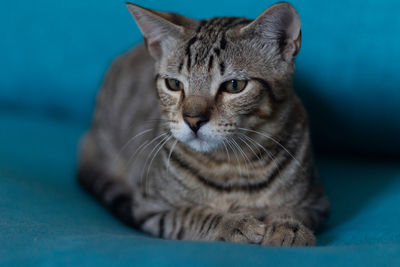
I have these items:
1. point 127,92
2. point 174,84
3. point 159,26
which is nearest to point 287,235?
point 174,84

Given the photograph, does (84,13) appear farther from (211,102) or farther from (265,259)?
(265,259)

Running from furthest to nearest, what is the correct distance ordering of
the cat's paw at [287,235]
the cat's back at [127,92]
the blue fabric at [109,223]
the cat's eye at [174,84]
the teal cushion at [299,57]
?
the cat's back at [127,92], the teal cushion at [299,57], the cat's eye at [174,84], the cat's paw at [287,235], the blue fabric at [109,223]

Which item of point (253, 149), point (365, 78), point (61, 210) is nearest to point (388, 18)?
point (365, 78)

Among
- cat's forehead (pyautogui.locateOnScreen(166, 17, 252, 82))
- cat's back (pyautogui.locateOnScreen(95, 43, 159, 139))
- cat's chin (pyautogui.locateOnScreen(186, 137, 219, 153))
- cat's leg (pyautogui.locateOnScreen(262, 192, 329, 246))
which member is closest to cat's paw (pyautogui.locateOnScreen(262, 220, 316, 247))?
cat's leg (pyautogui.locateOnScreen(262, 192, 329, 246))

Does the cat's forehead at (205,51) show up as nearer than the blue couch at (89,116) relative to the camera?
No

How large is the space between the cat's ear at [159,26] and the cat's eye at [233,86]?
0.21 meters

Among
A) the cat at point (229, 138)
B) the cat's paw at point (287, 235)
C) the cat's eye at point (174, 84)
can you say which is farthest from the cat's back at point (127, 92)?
the cat's paw at point (287, 235)

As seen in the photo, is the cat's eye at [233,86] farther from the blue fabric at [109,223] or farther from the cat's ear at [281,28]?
the blue fabric at [109,223]

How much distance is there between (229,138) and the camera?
45.4 inches

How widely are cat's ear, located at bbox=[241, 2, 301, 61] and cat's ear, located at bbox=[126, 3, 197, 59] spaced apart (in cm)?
18

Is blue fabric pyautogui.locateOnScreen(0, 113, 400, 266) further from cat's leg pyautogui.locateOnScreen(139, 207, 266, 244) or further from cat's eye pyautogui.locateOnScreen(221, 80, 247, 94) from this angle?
cat's eye pyautogui.locateOnScreen(221, 80, 247, 94)

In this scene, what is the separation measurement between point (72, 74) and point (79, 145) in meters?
0.40

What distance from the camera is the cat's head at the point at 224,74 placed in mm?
1135

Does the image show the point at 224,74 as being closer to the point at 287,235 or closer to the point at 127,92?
the point at 287,235
